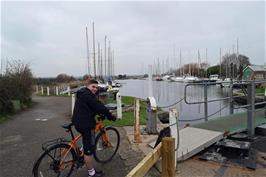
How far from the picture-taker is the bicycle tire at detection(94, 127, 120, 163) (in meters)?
5.14

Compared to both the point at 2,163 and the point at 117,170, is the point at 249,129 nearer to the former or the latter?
the point at 117,170

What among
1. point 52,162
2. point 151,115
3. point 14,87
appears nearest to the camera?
point 52,162

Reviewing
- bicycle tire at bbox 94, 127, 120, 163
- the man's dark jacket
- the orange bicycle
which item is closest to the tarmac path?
bicycle tire at bbox 94, 127, 120, 163

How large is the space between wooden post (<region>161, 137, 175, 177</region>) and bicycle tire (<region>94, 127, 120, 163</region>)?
2278 millimetres

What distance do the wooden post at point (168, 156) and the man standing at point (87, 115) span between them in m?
1.77

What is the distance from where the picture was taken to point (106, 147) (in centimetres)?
534

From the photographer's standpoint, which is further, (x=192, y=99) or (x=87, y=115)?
(x=192, y=99)

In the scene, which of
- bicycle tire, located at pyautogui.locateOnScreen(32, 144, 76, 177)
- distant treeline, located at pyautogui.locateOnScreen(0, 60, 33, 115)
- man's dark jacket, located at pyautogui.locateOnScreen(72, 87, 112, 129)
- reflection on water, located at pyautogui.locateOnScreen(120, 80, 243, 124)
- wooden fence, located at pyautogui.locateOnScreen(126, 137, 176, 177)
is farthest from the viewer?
reflection on water, located at pyautogui.locateOnScreen(120, 80, 243, 124)

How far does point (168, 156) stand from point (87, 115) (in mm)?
1868

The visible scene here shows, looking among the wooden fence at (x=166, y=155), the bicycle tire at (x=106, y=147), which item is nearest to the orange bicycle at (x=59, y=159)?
the bicycle tire at (x=106, y=147)

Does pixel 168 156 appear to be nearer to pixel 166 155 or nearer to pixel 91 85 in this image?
pixel 166 155

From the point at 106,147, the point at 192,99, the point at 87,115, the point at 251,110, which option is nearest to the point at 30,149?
the point at 106,147

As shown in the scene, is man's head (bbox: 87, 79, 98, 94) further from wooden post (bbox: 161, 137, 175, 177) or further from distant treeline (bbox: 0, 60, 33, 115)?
distant treeline (bbox: 0, 60, 33, 115)

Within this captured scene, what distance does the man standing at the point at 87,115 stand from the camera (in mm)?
4309
